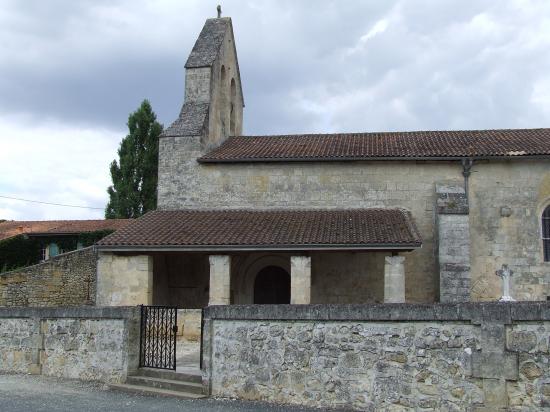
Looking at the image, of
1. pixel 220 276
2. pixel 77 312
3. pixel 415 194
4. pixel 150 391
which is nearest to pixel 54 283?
pixel 220 276

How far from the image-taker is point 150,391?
8.10m

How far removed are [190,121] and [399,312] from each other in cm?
1343

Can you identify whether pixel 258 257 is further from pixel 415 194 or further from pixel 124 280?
pixel 415 194

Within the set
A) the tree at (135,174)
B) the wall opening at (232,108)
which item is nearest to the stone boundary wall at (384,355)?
the wall opening at (232,108)

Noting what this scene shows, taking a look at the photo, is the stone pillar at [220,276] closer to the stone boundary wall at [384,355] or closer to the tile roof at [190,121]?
the tile roof at [190,121]

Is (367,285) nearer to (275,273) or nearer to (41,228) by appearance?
(275,273)

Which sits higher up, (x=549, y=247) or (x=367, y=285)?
(x=549, y=247)

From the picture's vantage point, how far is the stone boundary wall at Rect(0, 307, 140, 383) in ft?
28.7

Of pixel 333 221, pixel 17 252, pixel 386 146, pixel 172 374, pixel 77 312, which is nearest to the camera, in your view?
pixel 172 374

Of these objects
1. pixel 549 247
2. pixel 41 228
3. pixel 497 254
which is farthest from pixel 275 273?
pixel 41 228

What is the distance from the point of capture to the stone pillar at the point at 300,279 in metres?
14.5

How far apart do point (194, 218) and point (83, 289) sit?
6.16 metres

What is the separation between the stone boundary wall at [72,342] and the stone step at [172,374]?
0.17 meters

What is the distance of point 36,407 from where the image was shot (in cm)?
717
